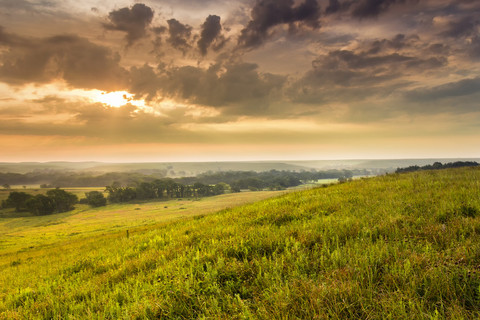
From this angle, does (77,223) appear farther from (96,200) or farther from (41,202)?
(96,200)

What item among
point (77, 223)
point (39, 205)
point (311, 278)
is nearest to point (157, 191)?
point (39, 205)

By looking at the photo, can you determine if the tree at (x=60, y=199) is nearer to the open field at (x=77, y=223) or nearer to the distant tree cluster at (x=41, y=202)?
the distant tree cluster at (x=41, y=202)

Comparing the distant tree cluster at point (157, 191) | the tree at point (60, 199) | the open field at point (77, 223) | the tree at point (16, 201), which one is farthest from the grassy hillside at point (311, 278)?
the tree at point (16, 201)

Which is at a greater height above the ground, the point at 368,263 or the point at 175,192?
the point at 368,263

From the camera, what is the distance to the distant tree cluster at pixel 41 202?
133 m

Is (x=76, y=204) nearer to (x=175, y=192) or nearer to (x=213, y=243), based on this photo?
(x=175, y=192)

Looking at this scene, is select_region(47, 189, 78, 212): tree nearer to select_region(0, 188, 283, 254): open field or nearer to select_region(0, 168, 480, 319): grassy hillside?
select_region(0, 188, 283, 254): open field

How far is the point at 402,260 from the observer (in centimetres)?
310

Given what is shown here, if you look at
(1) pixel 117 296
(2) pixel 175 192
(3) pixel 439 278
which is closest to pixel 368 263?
(3) pixel 439 278

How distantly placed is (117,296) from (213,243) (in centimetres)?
221

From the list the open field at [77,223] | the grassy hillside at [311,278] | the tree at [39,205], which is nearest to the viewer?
the grassy hillside at [311,278]

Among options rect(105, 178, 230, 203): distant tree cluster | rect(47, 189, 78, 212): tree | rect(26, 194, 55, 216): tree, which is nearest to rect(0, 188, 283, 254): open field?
rect(26, 194, 55, 216): tree

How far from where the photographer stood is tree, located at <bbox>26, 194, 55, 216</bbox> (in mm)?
132500

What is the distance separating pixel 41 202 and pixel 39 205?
1939 millimetres
